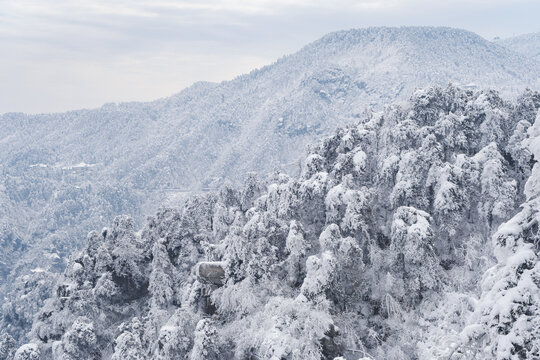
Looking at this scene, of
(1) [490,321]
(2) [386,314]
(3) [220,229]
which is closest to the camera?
(1) [490,321]

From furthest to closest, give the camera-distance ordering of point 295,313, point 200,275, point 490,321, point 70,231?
point 70,231 → point 200,275 → point 295,313 → point 490,321

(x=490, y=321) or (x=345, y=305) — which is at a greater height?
(x=490, y=321)

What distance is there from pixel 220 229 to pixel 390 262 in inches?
680

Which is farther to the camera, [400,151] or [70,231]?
[70,231]

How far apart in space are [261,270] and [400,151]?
12.5m

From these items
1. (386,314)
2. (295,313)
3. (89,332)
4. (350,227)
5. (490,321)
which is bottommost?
(89,332)

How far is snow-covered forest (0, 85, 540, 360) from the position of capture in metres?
20.0

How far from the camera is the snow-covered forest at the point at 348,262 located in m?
20.0

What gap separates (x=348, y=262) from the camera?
2192cm

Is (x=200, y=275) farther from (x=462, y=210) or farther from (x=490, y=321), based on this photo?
(x=490, y=321)

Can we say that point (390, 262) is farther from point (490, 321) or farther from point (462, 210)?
point (490, 321)

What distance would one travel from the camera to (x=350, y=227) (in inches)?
931

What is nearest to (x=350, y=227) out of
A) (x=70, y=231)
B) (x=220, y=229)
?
(x=220, y=229)

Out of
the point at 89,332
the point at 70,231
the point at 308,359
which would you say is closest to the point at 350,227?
the point at 308,359
